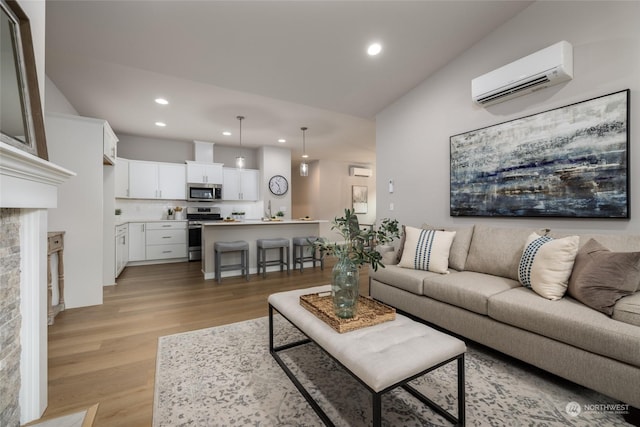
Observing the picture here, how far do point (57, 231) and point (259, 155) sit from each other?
174 inches

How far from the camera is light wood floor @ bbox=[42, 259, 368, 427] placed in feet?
5.29

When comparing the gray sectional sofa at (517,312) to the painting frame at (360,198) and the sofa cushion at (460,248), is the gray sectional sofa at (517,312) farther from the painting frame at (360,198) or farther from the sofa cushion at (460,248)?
the painting frame at (360,198)

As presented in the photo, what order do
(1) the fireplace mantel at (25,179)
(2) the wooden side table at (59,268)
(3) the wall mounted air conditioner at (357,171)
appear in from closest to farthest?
(1) the fireplace mantel at (25,179) → (2) the wooden side table at (59,268) → (3) the wall mounted air conditioner at (357,171)

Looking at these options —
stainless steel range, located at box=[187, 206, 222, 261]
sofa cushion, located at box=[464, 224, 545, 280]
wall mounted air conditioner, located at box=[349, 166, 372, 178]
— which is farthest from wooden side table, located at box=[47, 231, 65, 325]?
wall mounted air conditioner, located at box=[349, 166, 372, 178]

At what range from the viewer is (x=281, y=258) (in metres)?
4.86

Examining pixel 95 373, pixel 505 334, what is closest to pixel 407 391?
pixel 505 334

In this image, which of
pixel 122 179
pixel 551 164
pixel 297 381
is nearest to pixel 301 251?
pixel 297 381

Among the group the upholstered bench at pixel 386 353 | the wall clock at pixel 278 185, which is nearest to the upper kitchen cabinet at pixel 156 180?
the wall clock at pixel 278 185

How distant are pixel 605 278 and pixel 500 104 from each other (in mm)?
1886

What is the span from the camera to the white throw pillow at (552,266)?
1.87 metres

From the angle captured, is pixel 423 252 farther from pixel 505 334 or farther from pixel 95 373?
pixel 95 373

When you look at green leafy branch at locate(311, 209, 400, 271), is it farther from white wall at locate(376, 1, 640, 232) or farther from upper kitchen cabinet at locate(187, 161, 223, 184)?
upper kitchen cabinet at locate(187, 161, 223, 184)

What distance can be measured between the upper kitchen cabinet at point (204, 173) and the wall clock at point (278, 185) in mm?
1185

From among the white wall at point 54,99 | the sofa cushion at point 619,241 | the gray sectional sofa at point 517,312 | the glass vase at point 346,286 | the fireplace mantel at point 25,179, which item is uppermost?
the white wall at point 54,99
